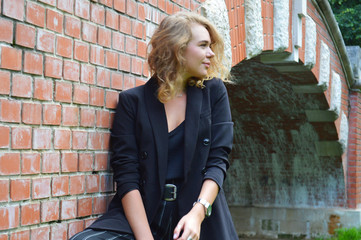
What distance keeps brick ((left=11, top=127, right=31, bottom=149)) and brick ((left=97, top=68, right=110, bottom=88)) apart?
2.03 feet

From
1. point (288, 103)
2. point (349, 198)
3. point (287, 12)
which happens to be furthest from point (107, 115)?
point (349, 198)

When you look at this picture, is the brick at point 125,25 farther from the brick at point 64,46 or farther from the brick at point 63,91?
the brick at point 63,91

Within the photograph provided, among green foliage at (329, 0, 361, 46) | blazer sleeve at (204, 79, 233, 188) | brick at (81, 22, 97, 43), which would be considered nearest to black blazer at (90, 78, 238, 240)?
blazer sleeve at (204, 79, 233, 188)

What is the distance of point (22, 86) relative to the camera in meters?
2.47

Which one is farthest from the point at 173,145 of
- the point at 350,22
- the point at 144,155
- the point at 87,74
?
the point at 350,22

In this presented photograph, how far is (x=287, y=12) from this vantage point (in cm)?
617

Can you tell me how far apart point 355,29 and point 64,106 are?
636 inches

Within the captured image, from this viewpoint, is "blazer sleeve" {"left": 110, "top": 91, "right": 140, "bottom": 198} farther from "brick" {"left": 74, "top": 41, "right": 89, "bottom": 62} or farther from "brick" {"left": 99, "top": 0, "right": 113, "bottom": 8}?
"brick" {"left": 99, "top": 0, "right": 113, "bottom": 8}

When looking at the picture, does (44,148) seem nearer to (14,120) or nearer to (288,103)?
(14,120)

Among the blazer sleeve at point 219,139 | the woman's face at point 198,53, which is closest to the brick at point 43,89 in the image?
the woman's face at point 198,53

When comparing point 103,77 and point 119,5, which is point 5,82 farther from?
point 119,5

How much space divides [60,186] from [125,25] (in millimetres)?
1041

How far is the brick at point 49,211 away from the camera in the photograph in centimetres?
261

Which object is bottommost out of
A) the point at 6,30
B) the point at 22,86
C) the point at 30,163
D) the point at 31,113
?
the point at 30,163
